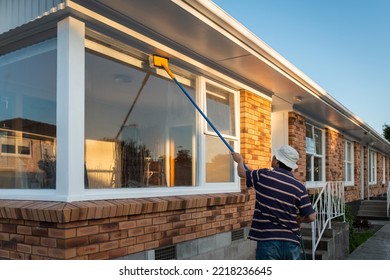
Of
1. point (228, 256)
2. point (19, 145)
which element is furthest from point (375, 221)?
point (19, 145)

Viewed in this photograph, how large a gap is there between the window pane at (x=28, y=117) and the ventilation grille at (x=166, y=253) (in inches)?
54.2

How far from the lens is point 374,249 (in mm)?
8148

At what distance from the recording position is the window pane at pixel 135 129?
4.01m

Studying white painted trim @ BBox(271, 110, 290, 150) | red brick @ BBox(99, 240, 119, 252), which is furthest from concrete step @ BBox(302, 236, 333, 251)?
red brick @ BBox(99, 240, 119, 252)

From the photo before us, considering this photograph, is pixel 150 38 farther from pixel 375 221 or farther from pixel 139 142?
pixel 375 221

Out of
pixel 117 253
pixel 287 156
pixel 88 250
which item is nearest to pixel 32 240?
pixel 88 250

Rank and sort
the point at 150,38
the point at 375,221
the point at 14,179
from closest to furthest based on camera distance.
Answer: the point at 14,179
the point at 150,38
the point at 375,221

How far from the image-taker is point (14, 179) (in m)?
4.03

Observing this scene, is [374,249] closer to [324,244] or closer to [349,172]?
[324,244]

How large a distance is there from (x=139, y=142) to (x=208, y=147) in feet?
4.36

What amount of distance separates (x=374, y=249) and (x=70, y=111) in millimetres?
7216

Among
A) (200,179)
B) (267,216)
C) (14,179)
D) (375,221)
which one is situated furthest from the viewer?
(375,221)

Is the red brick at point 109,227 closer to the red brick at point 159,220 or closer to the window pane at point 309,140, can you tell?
the red brick at point 159,220

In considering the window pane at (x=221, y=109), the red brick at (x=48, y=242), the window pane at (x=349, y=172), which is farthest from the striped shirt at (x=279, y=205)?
the window pane at (x=349, y=172)
